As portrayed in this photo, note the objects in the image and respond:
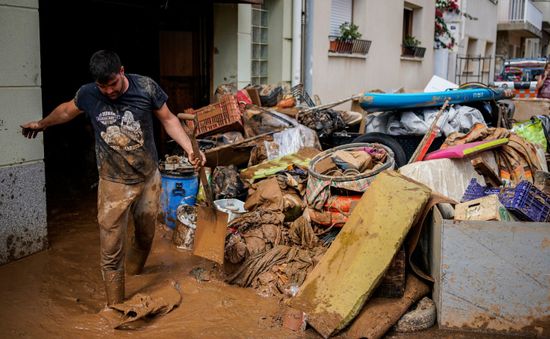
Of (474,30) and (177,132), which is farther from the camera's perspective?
(474,30)

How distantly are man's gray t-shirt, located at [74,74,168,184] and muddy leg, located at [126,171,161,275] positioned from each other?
0.17m

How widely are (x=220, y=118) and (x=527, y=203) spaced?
3.69m

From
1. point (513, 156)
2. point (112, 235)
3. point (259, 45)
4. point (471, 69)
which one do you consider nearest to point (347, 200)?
point (513, 156)

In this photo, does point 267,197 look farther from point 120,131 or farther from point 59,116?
point 59,116

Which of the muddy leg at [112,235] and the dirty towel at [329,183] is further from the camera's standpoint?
the dirty towel at [329,183]

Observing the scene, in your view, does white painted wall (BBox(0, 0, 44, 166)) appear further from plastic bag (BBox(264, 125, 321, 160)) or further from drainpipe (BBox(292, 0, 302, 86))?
drainpipe (BBox(292, 0, 302, 86))

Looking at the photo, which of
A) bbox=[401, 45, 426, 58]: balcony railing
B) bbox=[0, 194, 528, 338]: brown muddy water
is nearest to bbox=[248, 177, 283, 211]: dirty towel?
bbox=[0, 194, 528, 338]: brown muddy water

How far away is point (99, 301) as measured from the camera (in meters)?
4.35

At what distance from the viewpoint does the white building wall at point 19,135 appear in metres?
4.70

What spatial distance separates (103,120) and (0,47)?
1380 millimetres

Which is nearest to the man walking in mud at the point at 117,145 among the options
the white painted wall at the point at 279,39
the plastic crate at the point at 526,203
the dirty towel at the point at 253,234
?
the dirty towel at the point at 253,234

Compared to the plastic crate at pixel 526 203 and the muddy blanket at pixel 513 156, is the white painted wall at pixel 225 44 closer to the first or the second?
the muddy blanket at pixel 513 156

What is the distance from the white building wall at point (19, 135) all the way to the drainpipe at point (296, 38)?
204 inches

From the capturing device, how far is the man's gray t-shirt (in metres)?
3.97
